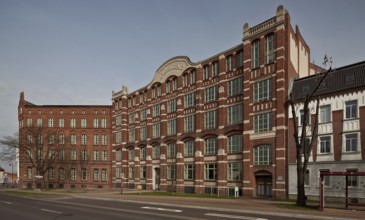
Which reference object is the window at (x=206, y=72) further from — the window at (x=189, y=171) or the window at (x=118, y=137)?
the window at (x=118, y=137)

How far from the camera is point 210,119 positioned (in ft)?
174

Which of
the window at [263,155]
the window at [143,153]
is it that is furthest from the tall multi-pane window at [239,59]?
the window at [143,153]

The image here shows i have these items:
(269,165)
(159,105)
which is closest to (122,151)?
(159,105)

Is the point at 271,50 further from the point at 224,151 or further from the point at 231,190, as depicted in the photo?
the point at 231,190

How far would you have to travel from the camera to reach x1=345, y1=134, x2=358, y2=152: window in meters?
35.1

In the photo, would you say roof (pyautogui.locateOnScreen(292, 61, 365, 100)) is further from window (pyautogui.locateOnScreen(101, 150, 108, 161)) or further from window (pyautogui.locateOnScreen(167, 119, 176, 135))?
window (pyautogui.locateOnScreen(101, 150, 108, 161))

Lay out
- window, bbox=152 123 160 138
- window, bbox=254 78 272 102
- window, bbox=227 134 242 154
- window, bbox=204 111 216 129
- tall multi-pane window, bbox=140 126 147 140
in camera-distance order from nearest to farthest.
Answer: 1. window, bbox=254 78 272 102
2. window, bbox=227 134 242 154
3. window, bbox=204 111 216 129
4. window, bbox=152 123 160 138
5. tall multi-pane window, bbox=140 126 147 140

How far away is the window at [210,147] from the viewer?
52.0 m

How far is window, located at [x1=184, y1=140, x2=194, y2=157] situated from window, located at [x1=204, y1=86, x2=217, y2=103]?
6.84 metres

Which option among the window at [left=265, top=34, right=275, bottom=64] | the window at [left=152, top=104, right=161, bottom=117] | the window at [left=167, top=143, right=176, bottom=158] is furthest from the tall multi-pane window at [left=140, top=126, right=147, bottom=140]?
the window at [left=265, top=34, right=275, bottom=64]

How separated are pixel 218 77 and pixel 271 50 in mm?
9916

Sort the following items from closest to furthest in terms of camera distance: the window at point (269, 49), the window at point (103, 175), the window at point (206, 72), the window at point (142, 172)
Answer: the window at point (269, 49)
the window at point (206, 72)
the window at point (142, 172)
the window at point (103, 175)

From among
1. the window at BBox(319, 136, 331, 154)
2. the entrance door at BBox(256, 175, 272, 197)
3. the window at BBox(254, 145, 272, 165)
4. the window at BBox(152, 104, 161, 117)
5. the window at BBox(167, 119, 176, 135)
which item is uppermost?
the window at BBox(152, 104, 161, 117)

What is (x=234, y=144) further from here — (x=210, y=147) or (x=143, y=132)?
(x=143, y=132)
